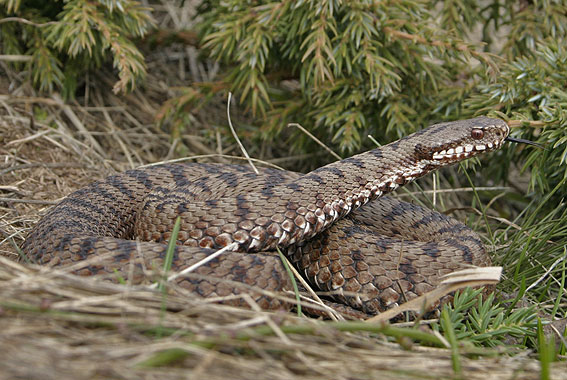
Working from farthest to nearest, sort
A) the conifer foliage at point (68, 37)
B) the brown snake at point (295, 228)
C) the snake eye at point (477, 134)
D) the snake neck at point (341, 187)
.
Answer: the conifer foliage at point (68, 37), the snake eye at point (477, 134), the snake neck at point (341, 187), the brown snake at point (295, 228)

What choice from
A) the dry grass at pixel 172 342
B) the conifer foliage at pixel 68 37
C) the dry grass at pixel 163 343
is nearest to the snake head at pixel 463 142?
the dry grass at pixel 172 342

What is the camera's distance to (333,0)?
4.63 meters

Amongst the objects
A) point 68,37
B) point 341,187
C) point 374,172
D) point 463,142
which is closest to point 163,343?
point 341,187

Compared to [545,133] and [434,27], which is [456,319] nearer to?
[545,133]

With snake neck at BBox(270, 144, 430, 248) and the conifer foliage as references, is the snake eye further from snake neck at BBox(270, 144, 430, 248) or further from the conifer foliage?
the conifer foliage

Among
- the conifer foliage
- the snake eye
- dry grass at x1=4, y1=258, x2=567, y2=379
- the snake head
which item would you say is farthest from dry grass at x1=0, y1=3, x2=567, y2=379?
the conifer foliage

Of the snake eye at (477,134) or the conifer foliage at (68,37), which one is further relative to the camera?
the conifer foliage at (68,37)

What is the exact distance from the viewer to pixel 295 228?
352 cm

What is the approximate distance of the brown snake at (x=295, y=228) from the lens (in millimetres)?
3037

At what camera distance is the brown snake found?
3.04m

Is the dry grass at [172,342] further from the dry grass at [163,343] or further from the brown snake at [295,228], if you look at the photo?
the brown snake at [295,228]

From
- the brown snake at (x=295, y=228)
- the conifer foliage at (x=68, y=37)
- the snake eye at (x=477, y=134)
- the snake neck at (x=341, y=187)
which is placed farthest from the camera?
the conifer foliage at (x=68, y=37)

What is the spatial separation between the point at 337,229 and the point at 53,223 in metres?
1.76

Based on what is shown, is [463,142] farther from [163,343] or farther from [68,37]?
[68,37]
